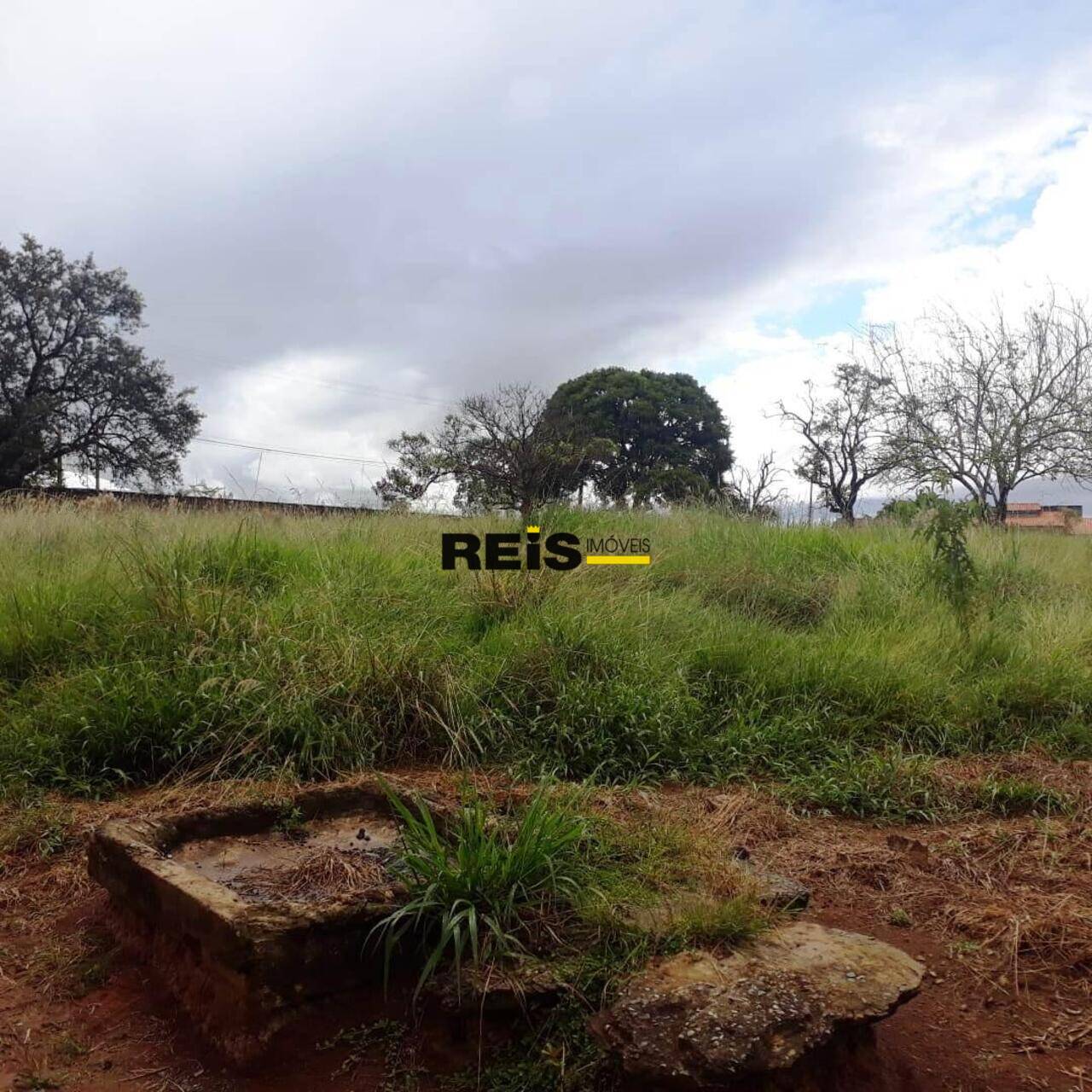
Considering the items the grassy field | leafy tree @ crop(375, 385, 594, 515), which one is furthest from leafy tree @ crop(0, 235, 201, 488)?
the grassy field

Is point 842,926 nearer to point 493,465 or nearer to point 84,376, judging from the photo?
point 493,465

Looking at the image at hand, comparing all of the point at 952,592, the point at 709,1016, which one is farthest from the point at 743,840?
the point at 952,592

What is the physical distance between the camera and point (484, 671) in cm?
417

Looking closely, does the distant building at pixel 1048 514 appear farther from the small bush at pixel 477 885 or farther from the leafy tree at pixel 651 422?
the small bush at pixel 477 885

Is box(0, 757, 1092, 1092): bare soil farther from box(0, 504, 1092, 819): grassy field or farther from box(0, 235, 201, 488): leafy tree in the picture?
box(0, 235, 201, 488): leafy tree

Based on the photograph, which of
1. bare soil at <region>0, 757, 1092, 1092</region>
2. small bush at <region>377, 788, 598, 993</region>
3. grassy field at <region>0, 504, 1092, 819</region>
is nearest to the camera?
bare soil at <region>0, 757, 1092, 1092</region>

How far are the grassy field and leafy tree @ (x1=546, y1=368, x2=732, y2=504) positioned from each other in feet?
46.8

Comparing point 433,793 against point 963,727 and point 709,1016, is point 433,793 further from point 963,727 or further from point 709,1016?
point 963,727

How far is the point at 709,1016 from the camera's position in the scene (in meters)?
1.75

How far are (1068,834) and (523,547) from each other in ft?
12.4

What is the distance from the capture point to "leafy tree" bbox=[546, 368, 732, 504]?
803 inches
